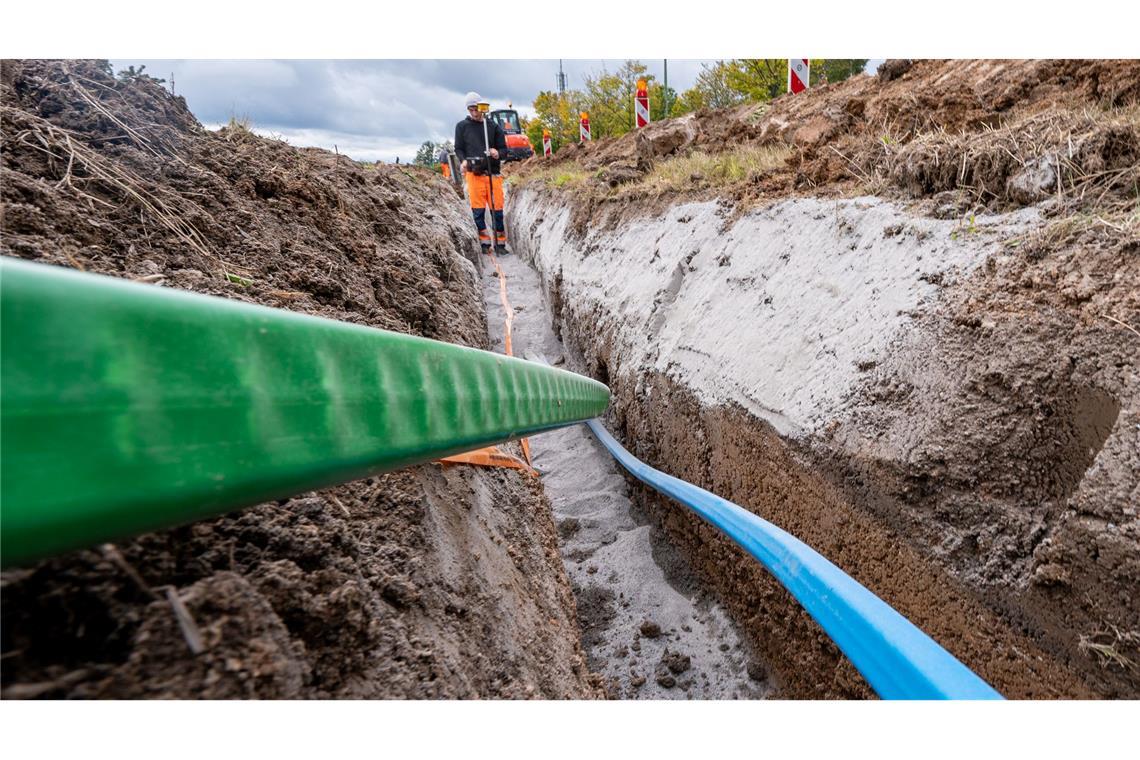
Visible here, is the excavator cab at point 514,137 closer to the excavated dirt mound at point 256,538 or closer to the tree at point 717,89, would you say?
the tree at point 717,89

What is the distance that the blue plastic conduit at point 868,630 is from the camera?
1150mm

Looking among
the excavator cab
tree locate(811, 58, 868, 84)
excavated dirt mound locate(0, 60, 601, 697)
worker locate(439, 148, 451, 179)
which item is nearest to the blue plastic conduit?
excavated dirt mound locate(0, 60, 601, 697)

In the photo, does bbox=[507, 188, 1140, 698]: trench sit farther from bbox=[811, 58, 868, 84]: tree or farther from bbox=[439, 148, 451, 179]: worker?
bbox=[439, 148, 451, 179]: worker

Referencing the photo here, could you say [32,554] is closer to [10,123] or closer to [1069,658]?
[10,123]

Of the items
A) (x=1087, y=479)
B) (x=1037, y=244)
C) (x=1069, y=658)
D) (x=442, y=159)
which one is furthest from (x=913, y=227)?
(x=442, y=159)

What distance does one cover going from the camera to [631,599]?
2.82 m

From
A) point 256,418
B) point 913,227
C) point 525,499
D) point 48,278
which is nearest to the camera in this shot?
point 48,278

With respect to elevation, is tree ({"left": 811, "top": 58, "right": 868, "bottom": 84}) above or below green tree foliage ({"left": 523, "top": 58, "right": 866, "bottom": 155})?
below

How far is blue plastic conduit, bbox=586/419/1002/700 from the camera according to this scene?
1150mm

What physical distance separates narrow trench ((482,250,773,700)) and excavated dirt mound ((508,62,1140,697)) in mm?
156

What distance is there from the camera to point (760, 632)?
237cm

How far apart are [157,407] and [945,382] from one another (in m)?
2.09

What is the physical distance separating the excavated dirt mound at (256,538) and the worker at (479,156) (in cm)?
541

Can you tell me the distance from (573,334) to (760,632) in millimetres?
3454
